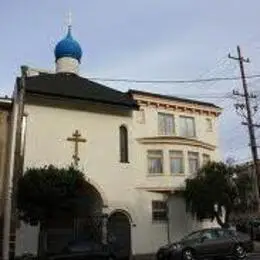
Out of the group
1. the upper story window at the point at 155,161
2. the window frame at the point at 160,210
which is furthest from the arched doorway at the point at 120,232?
the upper story window at the point at 155,161

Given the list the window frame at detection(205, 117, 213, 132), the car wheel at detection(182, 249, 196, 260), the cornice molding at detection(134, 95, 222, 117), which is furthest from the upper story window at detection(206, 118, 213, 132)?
the car wheel at detection(182, 249, 196, 260)

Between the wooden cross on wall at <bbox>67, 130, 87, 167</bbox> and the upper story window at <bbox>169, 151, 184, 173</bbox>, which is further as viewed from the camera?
the upper story window at <bbox>169, 151, 184, 173</bbox>

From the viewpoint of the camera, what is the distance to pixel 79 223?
106 ft

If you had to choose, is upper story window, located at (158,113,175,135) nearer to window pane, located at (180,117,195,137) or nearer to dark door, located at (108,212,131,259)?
window pane, located at (180,117,195,137)

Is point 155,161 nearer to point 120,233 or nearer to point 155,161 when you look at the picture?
point 155,161

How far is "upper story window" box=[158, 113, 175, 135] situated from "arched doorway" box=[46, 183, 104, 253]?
22.9 feet

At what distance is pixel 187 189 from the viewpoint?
115 feet

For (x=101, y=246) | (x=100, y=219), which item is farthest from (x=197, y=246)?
(x=100, y=219)

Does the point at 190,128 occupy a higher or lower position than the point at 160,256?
higher

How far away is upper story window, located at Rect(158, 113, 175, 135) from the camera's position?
37.1m

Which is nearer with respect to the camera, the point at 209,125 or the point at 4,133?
the point at 4,133

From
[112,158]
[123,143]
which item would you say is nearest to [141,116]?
[123,143]

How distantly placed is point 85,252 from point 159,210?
11.8 metres

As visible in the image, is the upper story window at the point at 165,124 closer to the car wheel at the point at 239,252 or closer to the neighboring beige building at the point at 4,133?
the neighboring beige building at the point at 4,133
